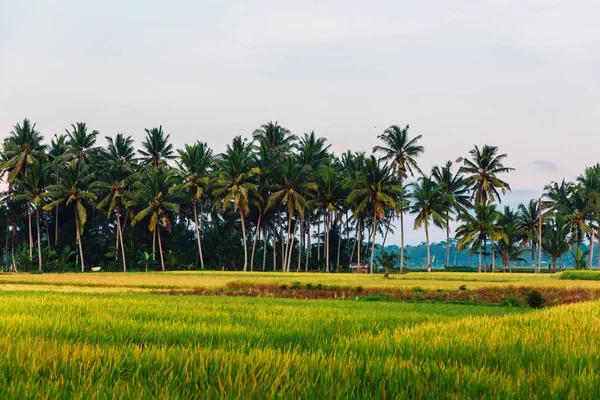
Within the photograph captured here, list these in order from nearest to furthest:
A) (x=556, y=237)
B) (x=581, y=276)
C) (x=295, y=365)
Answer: (x=295, y=365), (x=581, y=276), (x=556, y=237)

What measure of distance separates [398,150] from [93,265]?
33139 millimetres

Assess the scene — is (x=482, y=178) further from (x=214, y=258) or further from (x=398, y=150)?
(x=214, y=258)

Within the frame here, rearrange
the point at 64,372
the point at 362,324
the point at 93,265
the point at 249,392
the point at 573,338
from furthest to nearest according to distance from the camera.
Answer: the point at 93,265, the point at 362,324, the point at 573,338, the point at 64,372, the point at 249,392

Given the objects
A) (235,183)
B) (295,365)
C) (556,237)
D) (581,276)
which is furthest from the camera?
(556,237)

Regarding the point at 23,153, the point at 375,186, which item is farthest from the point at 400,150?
the point at 23,153

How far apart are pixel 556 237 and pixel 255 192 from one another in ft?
108

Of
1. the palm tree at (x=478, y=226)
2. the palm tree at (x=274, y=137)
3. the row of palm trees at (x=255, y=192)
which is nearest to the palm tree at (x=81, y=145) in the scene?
the row of palm trees at (x=255, y=192)

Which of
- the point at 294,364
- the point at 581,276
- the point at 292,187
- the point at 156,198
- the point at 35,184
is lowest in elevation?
the point at 581,276

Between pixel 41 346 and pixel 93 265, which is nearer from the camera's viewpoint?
pixel 41 346

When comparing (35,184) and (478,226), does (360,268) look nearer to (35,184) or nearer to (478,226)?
(478,226)

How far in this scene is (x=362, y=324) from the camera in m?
8.43

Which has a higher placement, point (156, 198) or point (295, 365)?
point (156, 198)

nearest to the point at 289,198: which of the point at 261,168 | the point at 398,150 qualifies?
the point at 261,168

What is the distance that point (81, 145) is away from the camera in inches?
2137
